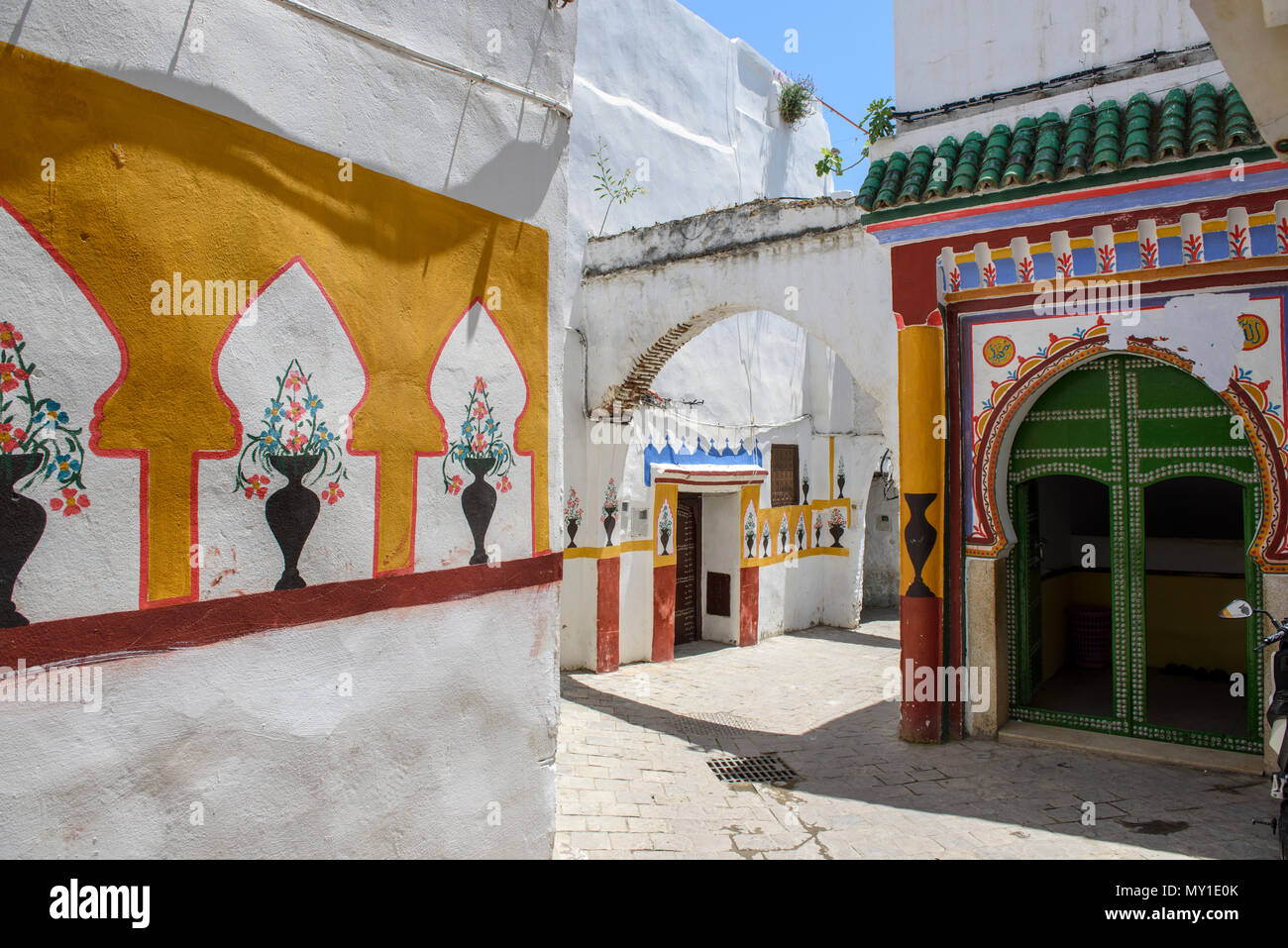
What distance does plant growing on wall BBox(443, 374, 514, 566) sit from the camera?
9.89 feet

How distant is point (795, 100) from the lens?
12.8 meters

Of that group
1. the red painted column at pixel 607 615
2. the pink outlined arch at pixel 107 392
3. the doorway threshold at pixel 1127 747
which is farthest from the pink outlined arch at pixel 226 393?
the red painted column at pixel 607 615

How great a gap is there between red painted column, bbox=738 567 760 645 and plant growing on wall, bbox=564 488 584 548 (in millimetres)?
2626

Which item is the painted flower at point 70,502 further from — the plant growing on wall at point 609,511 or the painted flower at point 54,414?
the plant growing on wall at point 609,511

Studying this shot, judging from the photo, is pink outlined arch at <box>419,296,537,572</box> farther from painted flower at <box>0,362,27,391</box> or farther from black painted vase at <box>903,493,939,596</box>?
black painted vase at <box>903,493,939,596</box>

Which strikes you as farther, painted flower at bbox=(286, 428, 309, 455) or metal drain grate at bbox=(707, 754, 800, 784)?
metal drain grate at bbox=(707, 754, 800, 784)

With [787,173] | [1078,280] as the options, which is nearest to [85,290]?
[1078,280]

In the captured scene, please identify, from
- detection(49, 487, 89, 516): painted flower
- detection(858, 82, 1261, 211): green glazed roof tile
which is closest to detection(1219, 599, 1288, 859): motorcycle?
detection(858, 82, 1261, 211): green glazed roof tile

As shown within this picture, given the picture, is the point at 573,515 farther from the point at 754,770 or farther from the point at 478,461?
the point at 478,461

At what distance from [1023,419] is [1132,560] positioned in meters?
1.22

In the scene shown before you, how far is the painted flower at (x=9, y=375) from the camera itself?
6.28 ft

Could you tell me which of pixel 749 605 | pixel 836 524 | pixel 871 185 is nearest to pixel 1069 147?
pixel 871 185

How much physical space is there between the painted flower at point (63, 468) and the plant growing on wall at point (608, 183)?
321 inches

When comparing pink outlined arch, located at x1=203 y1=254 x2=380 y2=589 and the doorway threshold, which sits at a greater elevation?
pink outlined arch, located at x1=203 y1=254 x2=380 y2=589
